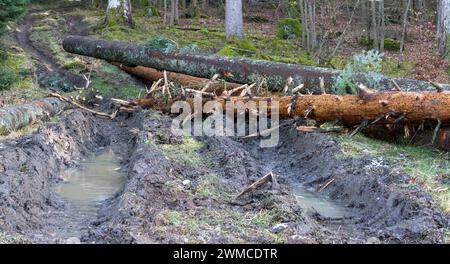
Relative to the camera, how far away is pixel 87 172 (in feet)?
36.0

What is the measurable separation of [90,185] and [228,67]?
5.30 metres

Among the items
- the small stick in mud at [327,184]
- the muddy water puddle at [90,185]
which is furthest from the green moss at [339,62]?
the small stick in mud at [327,184]

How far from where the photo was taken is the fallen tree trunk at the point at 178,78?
47.1 feet

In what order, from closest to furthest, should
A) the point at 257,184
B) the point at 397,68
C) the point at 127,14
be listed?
the point at 257,184 < the point at 397,68 < the point at 127,14

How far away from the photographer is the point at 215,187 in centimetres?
858

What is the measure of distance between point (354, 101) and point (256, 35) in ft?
47.9

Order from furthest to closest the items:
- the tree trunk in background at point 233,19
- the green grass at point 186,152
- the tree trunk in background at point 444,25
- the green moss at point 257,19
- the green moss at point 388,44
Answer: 1. the green moss at point 257,19
2. the green moss at point 388,44
3. the tree trunk in background at point 233,19
4. the tree trunk in background at point 444,25
5. the green grass at point 186,152

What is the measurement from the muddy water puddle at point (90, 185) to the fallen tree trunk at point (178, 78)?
3136 millimetres

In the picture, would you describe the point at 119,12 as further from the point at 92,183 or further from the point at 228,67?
the point at 92,183

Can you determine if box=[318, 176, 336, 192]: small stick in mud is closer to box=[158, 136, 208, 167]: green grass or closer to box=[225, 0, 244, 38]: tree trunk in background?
box=[158, 136, 208, 167]: green grass

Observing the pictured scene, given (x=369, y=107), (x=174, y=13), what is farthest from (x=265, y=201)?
(x=174, y=13)

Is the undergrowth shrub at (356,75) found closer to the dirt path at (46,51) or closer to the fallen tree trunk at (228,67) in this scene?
the fallen tree trunk at (228,67)

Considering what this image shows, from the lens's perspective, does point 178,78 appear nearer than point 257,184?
No

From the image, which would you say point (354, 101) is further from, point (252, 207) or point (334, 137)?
point (252, 207)
